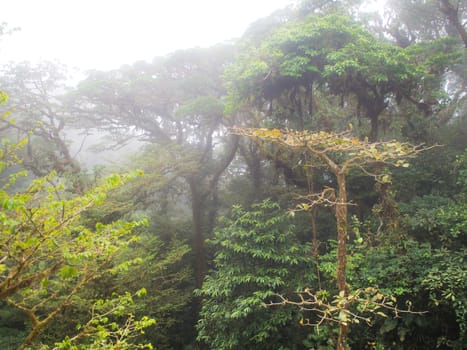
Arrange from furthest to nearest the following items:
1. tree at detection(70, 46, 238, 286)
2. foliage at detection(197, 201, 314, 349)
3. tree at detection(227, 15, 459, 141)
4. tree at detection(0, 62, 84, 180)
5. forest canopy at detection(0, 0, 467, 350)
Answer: tree at detection(70, 46, 238, 286), tree at detection(0, 62, 84, 180), tree at detection(227, 15, 459, 141), foliage at detection(197, 201, 314, 349), forest canopy at detection(0, 0, 467, 350)

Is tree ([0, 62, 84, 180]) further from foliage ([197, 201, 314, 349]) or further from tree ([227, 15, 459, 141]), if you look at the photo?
tree ([227, 15, 459, 141])

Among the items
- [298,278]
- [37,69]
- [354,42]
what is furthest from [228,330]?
[37,69]

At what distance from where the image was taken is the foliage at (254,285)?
4883mm

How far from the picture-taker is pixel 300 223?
24.0 ft

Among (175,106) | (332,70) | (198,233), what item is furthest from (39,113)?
(332,70)

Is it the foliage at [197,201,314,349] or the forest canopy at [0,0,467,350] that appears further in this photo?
the foliage at [197,201,314,349]

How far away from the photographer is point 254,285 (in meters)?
5.36

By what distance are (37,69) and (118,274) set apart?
8.74m

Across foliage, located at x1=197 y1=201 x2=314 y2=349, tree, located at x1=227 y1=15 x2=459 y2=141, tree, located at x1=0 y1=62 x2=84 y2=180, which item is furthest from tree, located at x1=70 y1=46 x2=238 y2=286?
foliage, located at x1=197 y1=201 x2=314 y2=349

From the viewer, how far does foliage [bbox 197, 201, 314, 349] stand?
4883 mm

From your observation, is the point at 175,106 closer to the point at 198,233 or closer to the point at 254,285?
the point at 198,233

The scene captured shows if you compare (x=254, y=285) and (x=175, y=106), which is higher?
(x=175, y=106)

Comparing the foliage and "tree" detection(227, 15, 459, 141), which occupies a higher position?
"tree" detection(227, 15, 459, 141)

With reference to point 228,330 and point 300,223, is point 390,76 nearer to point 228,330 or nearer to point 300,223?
point 300,223
